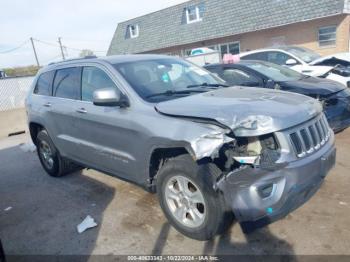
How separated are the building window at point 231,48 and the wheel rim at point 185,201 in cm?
Result: 1998

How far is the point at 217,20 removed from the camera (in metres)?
22.4

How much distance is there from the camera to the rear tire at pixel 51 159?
5109 millimetres

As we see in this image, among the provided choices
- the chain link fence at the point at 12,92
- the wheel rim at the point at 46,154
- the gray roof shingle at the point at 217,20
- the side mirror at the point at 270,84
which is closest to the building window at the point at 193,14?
the gray roof shingle at the point at 217,20

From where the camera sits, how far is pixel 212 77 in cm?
442

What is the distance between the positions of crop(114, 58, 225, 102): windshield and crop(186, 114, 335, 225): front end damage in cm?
97

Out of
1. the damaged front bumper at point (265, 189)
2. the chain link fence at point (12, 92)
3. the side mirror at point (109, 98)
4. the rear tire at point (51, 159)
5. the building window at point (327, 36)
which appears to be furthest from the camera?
the building window at point (327, 36)

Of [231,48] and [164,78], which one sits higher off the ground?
[164,78]

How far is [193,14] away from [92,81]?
22240 millimetres

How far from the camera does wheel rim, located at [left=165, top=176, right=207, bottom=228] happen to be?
305cm

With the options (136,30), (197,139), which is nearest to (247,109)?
(197,139)

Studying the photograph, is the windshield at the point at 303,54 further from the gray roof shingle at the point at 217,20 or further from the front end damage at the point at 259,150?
the gray roof shingle at the point at 217,20

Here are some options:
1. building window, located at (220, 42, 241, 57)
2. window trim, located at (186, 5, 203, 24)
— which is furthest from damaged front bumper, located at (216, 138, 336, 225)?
window trim, located at (186, 5, 203, 24)

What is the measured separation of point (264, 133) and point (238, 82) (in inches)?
146

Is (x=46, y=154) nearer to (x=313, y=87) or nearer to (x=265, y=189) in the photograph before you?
(x=265, y=189)
